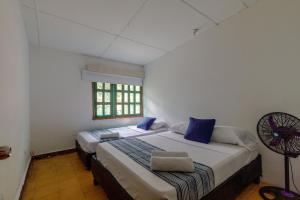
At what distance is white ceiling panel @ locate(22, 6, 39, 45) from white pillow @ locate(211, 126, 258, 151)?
320 centimetres

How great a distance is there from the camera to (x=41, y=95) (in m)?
2.96

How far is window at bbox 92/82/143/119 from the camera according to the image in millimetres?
3643

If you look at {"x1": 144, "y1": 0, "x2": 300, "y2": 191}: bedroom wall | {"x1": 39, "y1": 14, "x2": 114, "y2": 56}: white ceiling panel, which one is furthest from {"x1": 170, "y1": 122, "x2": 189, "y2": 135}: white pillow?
{"x1": 39, "y1": 14, "x2": 114, "y2": 56}: white ceiling panel

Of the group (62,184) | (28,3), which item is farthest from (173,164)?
(28,3)

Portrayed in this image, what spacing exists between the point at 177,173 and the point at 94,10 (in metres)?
2.25

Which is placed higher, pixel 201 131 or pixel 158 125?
pixel 201 131

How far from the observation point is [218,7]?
1980mm

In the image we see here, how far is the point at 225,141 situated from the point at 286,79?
1.09 meters

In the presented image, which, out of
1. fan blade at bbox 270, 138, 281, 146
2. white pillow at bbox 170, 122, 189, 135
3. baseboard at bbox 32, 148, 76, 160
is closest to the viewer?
fan blade at bbox 270, 138, 281, 146

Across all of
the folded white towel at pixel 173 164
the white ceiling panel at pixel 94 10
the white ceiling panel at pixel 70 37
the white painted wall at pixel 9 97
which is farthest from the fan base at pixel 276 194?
the white ceiling panel at pixel 70 37

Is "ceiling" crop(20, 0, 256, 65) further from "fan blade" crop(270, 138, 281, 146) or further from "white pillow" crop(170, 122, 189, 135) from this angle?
"fan blade" crop(270, 138, 281, 146)

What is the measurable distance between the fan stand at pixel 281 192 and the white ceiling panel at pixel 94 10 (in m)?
2.67

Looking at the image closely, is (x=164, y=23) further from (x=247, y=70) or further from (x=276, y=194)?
(x=276, y=194)

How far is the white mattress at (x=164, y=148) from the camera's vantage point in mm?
1051
